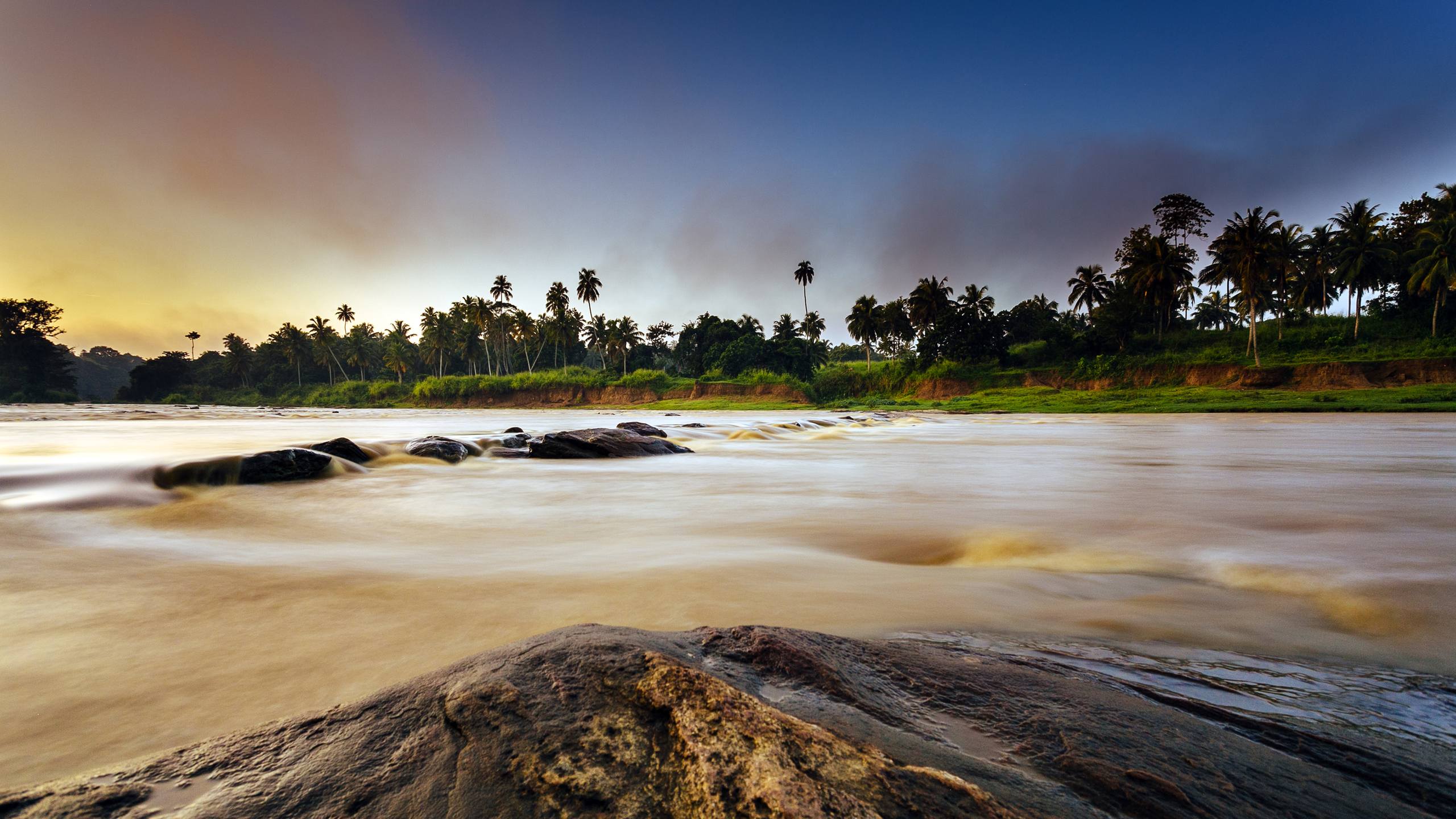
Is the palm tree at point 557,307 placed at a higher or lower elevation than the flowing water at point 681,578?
higher

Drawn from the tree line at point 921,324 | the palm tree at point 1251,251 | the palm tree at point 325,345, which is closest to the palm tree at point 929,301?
the tree line at point 921,324

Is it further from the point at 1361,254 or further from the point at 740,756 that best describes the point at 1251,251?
the point at 740,756

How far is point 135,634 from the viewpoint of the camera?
1.93m

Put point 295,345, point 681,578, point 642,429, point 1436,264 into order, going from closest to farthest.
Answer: point 681,578 < point 642,429 < point 1436,264 < point 295,345

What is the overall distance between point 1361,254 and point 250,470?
61.3 m

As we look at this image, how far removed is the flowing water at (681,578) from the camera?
1.52 metres

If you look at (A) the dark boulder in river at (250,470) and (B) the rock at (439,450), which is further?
(B) the rock at (439,450)

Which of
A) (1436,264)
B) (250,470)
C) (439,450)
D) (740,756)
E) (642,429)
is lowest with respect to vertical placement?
(642,429)

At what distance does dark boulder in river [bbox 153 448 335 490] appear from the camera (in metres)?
5.21

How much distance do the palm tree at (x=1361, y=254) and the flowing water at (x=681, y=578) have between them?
51.3 metres

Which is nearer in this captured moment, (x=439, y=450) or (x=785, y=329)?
(x=439, y=450)

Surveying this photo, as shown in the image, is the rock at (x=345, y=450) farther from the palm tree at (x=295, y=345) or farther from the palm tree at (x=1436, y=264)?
the palm tree at (x=295, y=345)

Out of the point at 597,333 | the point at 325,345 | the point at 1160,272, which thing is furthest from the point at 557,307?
the point at 1160,272

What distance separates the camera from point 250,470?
5.54 meters
